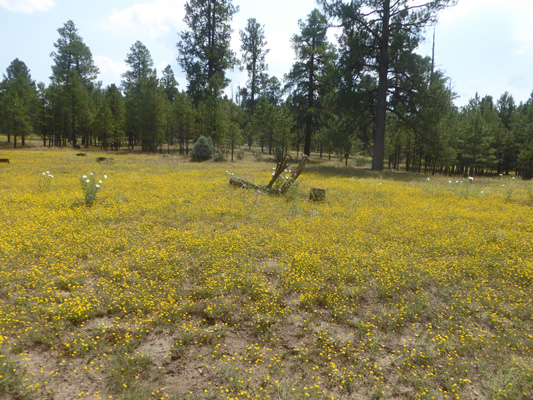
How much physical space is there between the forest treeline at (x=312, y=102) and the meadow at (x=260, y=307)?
1712 cm

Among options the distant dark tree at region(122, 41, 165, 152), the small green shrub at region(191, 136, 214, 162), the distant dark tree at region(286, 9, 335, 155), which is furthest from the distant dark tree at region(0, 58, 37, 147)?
the distant dark tree at region(286, 9, 335, 155)

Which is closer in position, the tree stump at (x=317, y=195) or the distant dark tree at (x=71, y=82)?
the tree stump at (x=317, y=195)

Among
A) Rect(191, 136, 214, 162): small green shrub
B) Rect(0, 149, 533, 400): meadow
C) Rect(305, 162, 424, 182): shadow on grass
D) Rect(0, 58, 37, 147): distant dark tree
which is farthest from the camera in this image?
Rect(0, 58, 37, 147): distant dark tree

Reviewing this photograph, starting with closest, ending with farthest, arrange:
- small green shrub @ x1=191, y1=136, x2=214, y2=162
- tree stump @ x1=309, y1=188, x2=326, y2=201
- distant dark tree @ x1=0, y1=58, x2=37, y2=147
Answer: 1. tree stump @ x1=309, y1=188, x2=326, y2=201
2. small green shrub @ x1=191, y1=136, x2=214, y2=162
3. distant dark tree @ x1=0, y1=58, x2=37, y2=147

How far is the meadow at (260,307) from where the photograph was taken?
11.1ft

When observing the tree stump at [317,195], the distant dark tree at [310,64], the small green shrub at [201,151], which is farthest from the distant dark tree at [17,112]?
the tree stump at [317,195]

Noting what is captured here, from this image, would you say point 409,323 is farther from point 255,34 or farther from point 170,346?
point 255,34

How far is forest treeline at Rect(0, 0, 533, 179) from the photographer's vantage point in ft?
73.5

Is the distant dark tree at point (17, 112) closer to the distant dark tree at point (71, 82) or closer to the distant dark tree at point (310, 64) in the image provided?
the distant dark tree at point (71, 82)

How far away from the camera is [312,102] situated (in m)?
32.6

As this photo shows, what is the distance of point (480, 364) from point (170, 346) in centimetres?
411

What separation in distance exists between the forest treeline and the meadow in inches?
674

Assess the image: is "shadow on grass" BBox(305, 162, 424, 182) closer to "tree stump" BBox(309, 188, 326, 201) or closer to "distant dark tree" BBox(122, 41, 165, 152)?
"tree stump" BBox(309, 188, 326, 201)

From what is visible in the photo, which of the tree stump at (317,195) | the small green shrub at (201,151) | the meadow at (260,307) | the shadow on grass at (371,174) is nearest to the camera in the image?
the meadow at (260,307)
